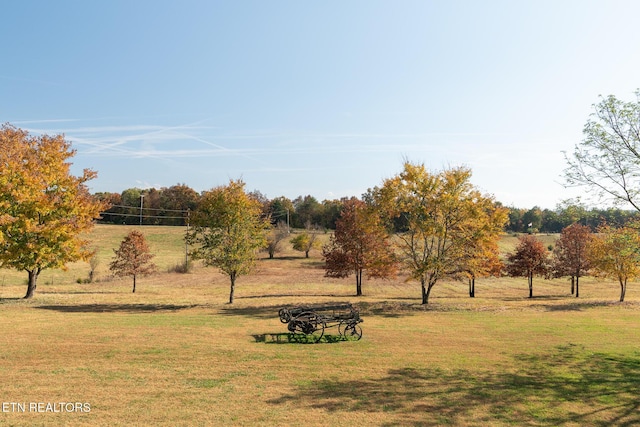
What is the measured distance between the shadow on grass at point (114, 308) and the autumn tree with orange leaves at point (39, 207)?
173 inches

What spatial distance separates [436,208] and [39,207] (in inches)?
1080

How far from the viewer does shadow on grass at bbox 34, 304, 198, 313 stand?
24616 millimetres

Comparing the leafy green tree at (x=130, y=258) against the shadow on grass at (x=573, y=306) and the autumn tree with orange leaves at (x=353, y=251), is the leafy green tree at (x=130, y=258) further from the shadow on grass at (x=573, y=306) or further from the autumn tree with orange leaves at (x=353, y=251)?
the shadow on grass at (x=573, y=306)

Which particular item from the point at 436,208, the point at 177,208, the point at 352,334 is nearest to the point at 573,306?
the point at 436,208

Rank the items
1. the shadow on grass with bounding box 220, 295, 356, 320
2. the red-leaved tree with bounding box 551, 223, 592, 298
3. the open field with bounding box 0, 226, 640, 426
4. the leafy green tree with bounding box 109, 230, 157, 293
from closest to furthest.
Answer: the open field with bounding box 0, 226, 640, 426 < the shadow on grass with bounding box 220, 295, 356, 320 < the leafy green tree with bounding box 109, 230, 157, 293 < the red-leaved tree with bounding box 551, 223, 592, 298

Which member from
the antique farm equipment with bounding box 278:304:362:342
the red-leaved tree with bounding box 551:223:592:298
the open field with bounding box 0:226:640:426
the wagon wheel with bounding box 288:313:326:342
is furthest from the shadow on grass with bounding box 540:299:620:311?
the wagon wheel with bounding box 288:313:326:342

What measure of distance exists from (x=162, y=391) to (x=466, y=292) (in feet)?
141

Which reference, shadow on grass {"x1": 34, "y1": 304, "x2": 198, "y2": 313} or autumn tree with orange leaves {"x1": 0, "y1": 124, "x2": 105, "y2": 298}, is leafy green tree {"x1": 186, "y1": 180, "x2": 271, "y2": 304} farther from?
autumn tree with orange leaves {"x1": 0, "y1": 124, "x2": 105, "y2": 298}

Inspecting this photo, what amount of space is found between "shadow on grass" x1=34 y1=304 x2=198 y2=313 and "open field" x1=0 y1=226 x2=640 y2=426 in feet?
2.03

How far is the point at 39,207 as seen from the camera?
26906mm

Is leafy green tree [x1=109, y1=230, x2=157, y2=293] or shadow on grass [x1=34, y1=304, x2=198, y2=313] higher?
leafy green tree [x1=109, y1=230, x2=157, y2=293]

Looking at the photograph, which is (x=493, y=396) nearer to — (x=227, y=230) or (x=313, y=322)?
(x=313, y=322)

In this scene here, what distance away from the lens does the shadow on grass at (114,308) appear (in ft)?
80.8

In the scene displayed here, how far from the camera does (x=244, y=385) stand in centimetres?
1059
